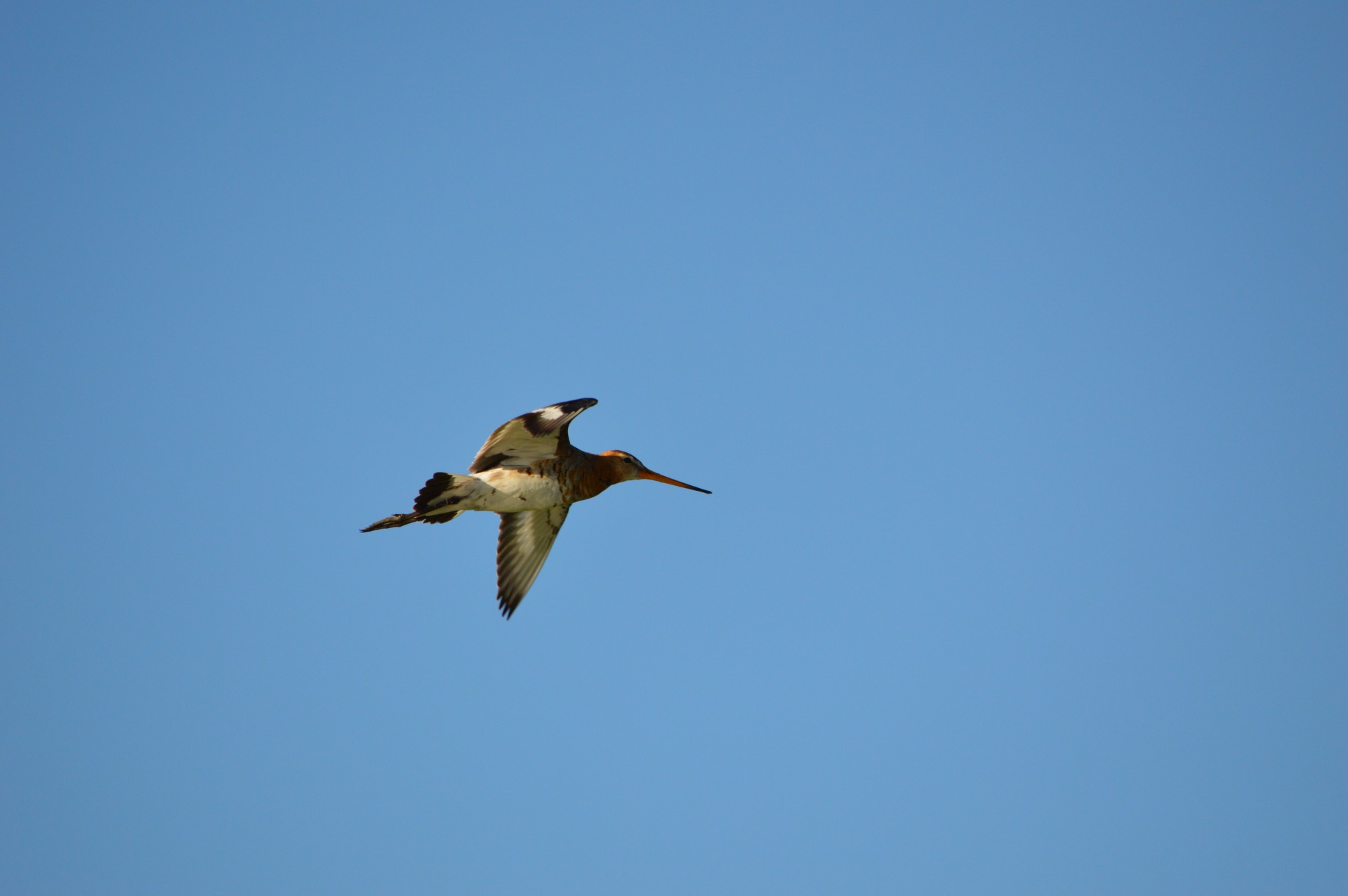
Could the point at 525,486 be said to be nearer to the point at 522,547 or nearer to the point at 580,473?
the point at 580,473

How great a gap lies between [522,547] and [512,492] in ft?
5.06

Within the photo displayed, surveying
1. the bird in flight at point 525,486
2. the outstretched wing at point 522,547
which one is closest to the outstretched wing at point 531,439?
the bird in flight at point 525,486

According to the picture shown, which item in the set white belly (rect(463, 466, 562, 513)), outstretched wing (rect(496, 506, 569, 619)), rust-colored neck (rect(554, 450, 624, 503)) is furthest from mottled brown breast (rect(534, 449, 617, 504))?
outstretched wing (rect(496, 506, 569, 619))

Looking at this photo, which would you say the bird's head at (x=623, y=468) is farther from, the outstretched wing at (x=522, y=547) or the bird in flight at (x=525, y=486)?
the outstretched wing at (x=522, y=547)

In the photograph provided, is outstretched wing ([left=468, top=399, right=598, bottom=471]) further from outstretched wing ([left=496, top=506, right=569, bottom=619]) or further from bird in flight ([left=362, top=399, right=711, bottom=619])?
outstretched wing ([left=496, top=506, right=569, bottom=619])

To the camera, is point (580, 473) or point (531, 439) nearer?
point (531, 439)

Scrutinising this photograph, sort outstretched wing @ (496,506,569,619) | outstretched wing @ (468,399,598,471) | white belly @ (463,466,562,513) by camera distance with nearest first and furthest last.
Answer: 1. outstretched wing @ (468,399,598,471)
2. white belly @ (463,466,562,513)
3. outstretched wing @ (496,506,569,619)

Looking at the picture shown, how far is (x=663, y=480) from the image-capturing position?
14.6 m

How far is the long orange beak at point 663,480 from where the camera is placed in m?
14.3

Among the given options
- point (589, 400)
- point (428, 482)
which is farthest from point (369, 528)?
point (589, 400)

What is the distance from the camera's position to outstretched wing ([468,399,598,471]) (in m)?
12.3

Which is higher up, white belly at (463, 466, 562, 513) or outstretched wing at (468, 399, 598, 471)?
outstretched wing at (468, 399, 598, 471)

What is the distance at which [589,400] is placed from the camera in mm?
12352

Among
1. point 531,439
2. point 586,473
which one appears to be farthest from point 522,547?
point 531,439
